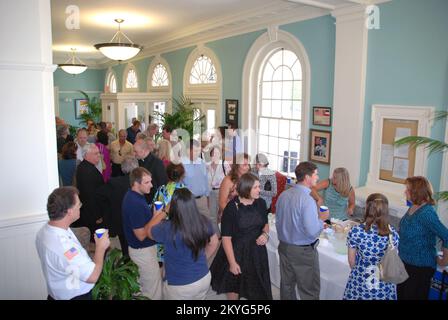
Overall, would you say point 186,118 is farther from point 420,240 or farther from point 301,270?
point 420,240

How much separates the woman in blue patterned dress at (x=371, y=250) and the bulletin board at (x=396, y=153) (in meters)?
2.23

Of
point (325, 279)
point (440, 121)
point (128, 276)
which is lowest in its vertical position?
point (325, 279)

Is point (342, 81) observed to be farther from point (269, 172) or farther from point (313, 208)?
point (313, 208)

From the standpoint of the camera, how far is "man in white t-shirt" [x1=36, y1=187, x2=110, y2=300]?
2.02 metres

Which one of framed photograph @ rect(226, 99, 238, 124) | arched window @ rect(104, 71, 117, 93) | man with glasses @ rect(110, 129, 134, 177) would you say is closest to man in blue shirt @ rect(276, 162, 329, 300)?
man with glasses @ rect(110, 129, 134, 177)

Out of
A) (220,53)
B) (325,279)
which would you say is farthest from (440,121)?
(220,53)

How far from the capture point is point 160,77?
35.1 ft

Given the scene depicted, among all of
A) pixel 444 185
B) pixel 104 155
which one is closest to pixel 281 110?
pixel 444 185

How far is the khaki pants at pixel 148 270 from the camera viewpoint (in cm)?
321

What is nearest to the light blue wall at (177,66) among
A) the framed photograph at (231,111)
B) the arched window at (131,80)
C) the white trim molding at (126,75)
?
the framed photograph at (231,111)

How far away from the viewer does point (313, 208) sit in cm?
288

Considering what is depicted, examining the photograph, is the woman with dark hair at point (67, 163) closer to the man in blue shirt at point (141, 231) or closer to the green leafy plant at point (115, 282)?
the man in blue shirt at point (141, 231)

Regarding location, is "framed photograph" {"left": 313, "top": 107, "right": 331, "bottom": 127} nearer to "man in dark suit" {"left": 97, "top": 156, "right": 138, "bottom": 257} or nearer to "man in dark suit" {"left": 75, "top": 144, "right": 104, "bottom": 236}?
"man in dark suit" {"left": 97, "top": 156, "right": 138, "bottom": 257}
